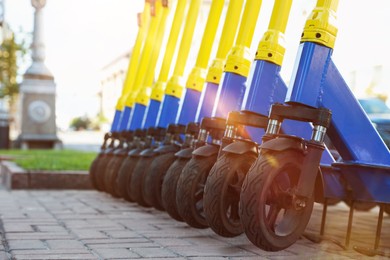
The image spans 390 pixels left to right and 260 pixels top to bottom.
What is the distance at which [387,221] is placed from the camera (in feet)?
17.2

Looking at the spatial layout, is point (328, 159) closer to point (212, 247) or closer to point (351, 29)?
point (212, 247)

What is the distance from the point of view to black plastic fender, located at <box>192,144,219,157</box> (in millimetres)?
3428

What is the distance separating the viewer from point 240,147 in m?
3.05

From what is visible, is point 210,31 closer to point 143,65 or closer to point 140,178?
point 140,178

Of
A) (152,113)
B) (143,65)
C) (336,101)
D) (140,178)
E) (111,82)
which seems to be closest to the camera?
(336,101)

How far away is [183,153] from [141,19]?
3121 millimetres

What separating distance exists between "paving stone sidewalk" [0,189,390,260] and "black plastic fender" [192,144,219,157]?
0.46 metres

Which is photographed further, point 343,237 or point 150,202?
point 150,202

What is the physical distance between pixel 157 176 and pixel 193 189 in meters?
0.92

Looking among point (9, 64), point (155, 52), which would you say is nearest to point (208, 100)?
point (155, 52)

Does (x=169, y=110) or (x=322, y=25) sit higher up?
(x=322, y=25)

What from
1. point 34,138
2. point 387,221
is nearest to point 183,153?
point 387,221

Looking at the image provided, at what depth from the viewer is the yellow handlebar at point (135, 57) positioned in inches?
258

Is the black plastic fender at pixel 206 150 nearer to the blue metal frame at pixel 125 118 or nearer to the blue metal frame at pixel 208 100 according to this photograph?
the blue metal frame at pixel 208 100
